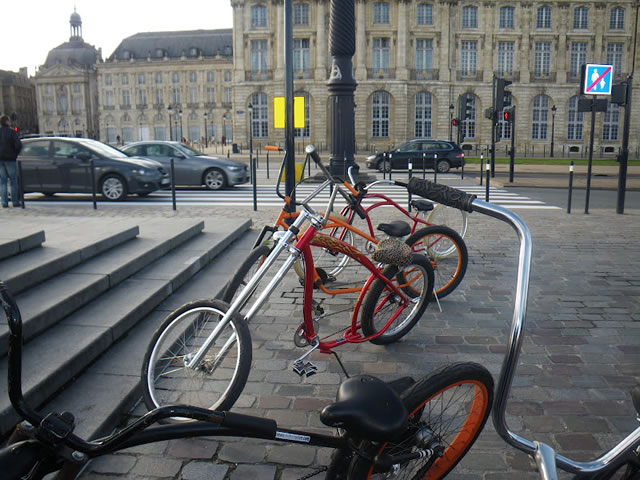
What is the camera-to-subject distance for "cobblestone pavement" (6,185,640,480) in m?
2.93

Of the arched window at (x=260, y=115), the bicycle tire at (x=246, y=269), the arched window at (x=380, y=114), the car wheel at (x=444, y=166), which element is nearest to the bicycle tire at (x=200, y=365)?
the bicycle tire at (x=246, y=269)

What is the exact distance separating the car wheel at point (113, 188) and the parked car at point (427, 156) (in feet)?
40.6

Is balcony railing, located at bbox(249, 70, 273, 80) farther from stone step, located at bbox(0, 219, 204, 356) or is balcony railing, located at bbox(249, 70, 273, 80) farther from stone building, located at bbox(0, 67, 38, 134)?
stone building, located at bbox(0, 67, 38, 134)

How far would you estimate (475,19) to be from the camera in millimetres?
54969

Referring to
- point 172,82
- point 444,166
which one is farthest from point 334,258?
point 172,82

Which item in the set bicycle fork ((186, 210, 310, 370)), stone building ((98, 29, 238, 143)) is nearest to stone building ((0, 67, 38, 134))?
stone building ((98, 29, 238, 143))

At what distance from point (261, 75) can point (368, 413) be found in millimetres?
56192

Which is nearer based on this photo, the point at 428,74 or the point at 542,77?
the point at 428,74

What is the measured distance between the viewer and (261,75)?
182 ft

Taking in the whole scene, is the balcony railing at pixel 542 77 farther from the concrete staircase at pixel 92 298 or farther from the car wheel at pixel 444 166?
the concrete staircase at pixel 92 298

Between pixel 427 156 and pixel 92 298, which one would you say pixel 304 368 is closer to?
pixel 92 298

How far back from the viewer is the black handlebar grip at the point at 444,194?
98.7 inches

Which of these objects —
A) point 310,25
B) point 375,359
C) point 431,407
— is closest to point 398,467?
point 431,407

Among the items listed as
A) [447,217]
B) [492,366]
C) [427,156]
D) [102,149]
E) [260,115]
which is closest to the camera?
[492,366]
